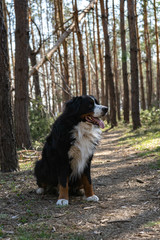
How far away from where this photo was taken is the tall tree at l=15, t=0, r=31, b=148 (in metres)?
9.16

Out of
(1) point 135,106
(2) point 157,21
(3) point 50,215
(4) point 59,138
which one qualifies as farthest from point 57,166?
(2) point 157,21

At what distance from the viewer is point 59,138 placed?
4414 mm

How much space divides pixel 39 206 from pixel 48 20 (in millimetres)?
24593

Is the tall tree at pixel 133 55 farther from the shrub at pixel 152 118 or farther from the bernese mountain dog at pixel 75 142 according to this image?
the bernese mountain dog at pixel 75 142

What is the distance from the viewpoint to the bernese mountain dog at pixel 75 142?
4.39 metres

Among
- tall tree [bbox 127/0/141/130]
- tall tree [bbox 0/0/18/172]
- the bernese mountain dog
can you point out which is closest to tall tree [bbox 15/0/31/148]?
tall tree [bbox 0/0/18/172]

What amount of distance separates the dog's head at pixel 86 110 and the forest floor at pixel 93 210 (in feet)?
4.44

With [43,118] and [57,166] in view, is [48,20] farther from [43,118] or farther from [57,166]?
[57,166]

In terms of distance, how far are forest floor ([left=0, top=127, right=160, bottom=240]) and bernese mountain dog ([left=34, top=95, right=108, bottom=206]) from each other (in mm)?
374

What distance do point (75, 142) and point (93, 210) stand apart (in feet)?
3.46

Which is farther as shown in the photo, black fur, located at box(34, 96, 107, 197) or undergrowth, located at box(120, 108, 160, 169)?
undergrowth, located at box(120, 108, 160, 169)

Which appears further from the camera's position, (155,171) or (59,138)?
(155,171)

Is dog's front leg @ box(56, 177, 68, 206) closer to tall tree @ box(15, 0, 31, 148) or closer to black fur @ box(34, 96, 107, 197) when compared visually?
black fur @ box(34, 96, 107, 197)

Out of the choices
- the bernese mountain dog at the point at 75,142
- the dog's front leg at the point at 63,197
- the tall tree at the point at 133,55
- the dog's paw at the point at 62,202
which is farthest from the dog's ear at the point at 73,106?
the tall tree at the point at 133,55
